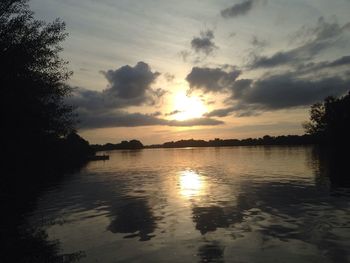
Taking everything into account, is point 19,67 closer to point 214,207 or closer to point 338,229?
point 214,207

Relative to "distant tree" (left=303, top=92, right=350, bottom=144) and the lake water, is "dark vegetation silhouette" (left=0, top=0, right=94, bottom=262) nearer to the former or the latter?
the lake water

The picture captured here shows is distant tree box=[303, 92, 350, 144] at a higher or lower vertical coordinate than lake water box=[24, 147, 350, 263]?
higher

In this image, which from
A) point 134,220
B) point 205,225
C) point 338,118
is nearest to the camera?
point 205,225

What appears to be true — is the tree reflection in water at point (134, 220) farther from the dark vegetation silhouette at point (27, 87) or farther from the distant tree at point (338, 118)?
the distant tree at point (338, 118)

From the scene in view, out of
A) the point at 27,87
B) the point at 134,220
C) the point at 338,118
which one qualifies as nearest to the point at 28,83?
the point at 27,87

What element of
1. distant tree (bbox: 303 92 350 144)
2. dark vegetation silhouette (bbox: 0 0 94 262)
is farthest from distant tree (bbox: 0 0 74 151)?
distant tree (bbox: 303 92 350 144)

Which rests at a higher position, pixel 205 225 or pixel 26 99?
pixel 26 99

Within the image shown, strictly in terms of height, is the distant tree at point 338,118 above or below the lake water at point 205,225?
above

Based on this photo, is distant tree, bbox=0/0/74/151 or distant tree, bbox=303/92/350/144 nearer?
distant tree, bbox=0/0/74/151

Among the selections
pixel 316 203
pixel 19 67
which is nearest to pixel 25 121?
pixel 19 67

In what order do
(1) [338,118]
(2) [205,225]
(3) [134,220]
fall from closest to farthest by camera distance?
→ (2) [205,225]
(3) [134,220]
(1) [338,118]

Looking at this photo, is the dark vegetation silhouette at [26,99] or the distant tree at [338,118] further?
the distant tree at [338,118]

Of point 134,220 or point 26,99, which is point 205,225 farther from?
point 26,99

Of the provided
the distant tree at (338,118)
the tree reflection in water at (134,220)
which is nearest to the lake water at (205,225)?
the tree reflection in water at (134,220)
